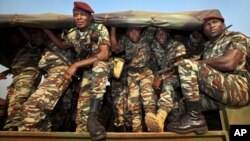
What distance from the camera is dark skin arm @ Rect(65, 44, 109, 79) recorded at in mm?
3541

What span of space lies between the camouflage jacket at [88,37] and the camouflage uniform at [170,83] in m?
1.20

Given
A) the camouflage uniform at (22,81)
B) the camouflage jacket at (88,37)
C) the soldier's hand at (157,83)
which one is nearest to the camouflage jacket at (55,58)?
the camouflage jacket at (88,37)

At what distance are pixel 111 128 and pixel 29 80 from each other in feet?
5.26

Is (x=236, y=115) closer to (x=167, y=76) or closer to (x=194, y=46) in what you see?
(x=167, y=76)

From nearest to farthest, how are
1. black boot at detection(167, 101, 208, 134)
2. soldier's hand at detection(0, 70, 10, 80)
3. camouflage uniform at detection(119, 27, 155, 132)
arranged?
black boot at detection(167, 101, 208, 134) < camouflage uniform at detection(119, 27, 155, 132) < soldier's hand at detection(0, 70, 10, 80)

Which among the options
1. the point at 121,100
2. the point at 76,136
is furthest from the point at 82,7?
the point at 76,136

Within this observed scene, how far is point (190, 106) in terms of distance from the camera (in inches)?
125

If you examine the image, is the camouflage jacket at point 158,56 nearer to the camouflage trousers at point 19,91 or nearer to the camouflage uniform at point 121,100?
the camouflage uniform at point 121,100

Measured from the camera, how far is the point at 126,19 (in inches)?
161

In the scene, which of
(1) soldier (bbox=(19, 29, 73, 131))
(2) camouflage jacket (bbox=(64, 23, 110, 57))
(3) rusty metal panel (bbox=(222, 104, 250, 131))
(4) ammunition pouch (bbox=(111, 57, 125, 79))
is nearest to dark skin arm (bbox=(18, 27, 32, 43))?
(1) soldier (bbox=(19, 29, 73, 131))

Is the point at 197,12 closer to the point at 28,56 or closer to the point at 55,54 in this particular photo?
the point at 55,54

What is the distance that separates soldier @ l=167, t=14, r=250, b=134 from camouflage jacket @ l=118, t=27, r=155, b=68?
113 cm

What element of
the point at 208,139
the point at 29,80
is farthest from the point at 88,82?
the point at 208,139

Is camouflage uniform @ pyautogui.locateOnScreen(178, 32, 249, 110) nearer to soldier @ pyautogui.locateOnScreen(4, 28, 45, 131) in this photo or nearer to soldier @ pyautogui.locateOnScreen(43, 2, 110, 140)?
soldier @ pyautogui.locateOnScreen(43, 2, 110, 140)
